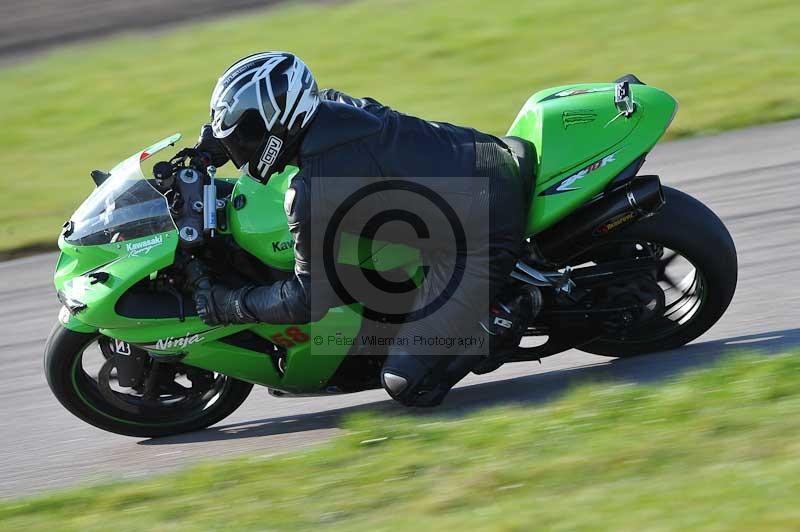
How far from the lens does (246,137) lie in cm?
431

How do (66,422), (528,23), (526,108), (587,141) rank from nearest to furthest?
1. (587,141)
2. (526,108)
3. (66,422)
4. (528,23)

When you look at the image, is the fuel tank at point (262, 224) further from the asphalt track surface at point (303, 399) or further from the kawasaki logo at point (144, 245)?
the asphalt track surface at point (303, 399)

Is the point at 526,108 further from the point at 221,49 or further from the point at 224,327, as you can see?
the point at 221,49

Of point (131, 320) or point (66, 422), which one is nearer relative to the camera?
point (131, 320)

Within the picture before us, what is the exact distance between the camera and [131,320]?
15.4ft

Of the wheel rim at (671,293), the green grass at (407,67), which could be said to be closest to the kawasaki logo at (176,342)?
the wheel rim at (671,293)

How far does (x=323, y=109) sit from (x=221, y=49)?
8.72 m

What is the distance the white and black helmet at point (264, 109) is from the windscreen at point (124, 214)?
50 centimetres

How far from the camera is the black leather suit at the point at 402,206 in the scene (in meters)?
4.34

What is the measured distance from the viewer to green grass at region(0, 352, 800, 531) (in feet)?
11.1

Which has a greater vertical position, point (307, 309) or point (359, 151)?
point (359, 151)

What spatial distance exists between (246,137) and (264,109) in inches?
5.6

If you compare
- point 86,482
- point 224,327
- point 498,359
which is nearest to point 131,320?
point 224,327

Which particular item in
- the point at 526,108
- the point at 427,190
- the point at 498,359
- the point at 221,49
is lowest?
the point at 498,359
